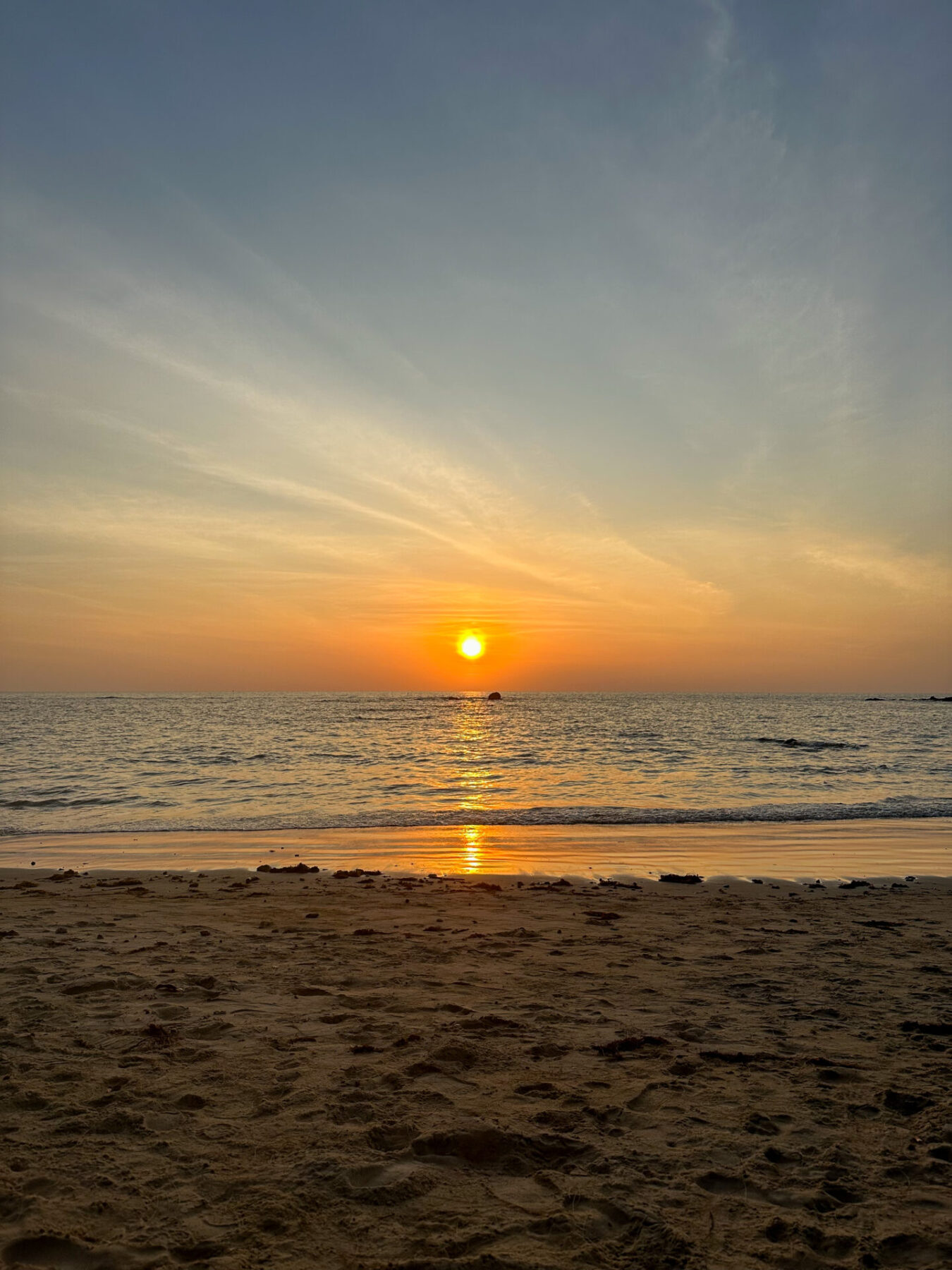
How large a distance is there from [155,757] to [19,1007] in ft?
91.2

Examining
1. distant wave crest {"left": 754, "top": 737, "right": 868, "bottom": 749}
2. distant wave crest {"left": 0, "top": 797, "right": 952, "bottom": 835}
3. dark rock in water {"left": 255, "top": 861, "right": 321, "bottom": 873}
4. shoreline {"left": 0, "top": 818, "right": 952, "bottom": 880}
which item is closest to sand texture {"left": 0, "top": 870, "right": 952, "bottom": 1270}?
dark rock in water {"left": 255, "top": 861, "right": 321, "bottom": 873}

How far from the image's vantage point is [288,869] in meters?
11.9

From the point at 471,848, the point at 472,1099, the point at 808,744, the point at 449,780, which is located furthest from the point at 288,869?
the point at 808,744

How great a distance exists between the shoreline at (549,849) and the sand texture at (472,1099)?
14.6 ft

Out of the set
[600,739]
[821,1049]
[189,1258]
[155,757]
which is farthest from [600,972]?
[600,739]

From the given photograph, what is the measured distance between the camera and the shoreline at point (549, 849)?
40.6ft

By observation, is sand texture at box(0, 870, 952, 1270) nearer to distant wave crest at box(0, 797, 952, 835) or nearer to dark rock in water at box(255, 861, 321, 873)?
dark rock in water at box(255, 861, 321, 873)

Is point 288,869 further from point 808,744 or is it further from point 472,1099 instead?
point 808,744

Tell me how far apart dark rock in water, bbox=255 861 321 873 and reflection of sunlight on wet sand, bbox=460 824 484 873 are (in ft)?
7.55

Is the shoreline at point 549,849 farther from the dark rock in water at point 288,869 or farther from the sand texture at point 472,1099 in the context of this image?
→ the sand texture at point 472,1099

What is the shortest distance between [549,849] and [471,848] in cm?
142

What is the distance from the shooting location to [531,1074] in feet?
15.5

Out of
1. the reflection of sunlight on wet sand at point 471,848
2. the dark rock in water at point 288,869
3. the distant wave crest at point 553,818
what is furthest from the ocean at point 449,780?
the dark rock in water at point 288,869

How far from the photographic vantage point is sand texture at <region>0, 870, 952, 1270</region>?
3273mm
